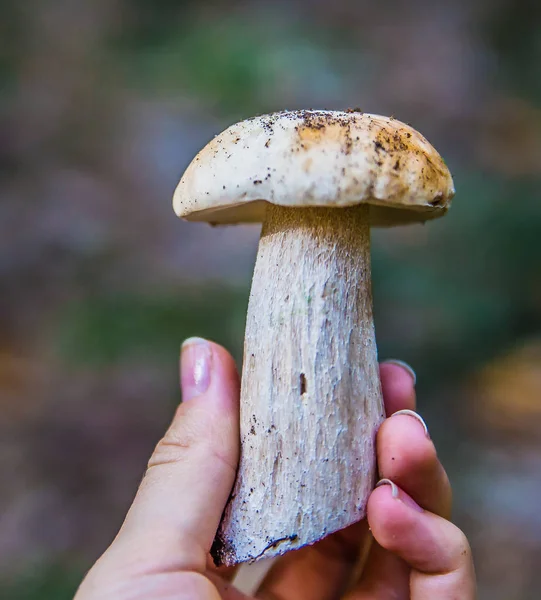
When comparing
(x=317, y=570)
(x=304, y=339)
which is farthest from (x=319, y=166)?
(x=317, y=570)

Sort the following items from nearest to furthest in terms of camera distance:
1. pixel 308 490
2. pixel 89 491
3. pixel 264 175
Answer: pixel 264 175
pixel 308 490
pixel 89 491

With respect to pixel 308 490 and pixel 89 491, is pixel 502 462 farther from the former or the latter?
pixel 89 491

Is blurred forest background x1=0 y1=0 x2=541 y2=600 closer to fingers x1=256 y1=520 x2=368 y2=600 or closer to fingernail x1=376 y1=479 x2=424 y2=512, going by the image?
fingers x1=256 y1=520 x2=368 y2=600

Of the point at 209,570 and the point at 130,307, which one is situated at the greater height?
the point at 130,307

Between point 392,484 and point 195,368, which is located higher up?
point 195,368

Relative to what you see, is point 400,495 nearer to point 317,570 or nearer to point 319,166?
point 317,570

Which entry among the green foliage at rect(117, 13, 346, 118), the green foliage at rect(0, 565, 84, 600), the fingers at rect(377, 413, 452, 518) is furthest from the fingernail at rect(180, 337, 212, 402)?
the green foliage at rect(117, 13, 346, 118)

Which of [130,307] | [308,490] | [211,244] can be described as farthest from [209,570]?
[211,244]
